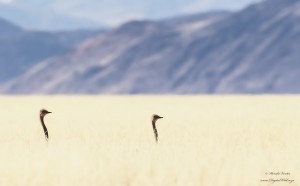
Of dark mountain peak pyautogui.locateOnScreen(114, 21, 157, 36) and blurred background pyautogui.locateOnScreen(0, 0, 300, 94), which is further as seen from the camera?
dark mountain peak pyautogui.locateOnScreen(114, 21, 157, 36)

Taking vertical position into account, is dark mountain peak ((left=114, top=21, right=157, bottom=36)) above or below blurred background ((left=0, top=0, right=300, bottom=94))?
above

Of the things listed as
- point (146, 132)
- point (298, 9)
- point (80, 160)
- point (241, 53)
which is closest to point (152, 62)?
point (241, 53)

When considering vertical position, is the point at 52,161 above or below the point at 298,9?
below

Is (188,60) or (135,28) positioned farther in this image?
(135,28)

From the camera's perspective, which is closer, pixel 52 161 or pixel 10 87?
pixel 52 161

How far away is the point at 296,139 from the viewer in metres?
17.3

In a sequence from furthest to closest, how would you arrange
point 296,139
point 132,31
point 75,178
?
point 132,31 < point 296,139 < point 75,178

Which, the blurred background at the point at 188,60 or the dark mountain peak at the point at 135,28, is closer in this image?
the blurred background at the point at 188,60

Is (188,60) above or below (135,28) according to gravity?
below

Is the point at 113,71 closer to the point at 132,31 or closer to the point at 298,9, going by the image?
the point at 132,31

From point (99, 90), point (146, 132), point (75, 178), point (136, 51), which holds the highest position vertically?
point (136, 51)

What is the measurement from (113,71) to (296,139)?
5735 inches

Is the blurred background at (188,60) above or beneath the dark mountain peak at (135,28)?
beneath

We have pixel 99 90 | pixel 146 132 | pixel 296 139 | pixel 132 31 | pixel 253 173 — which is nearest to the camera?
pixel 253 173
